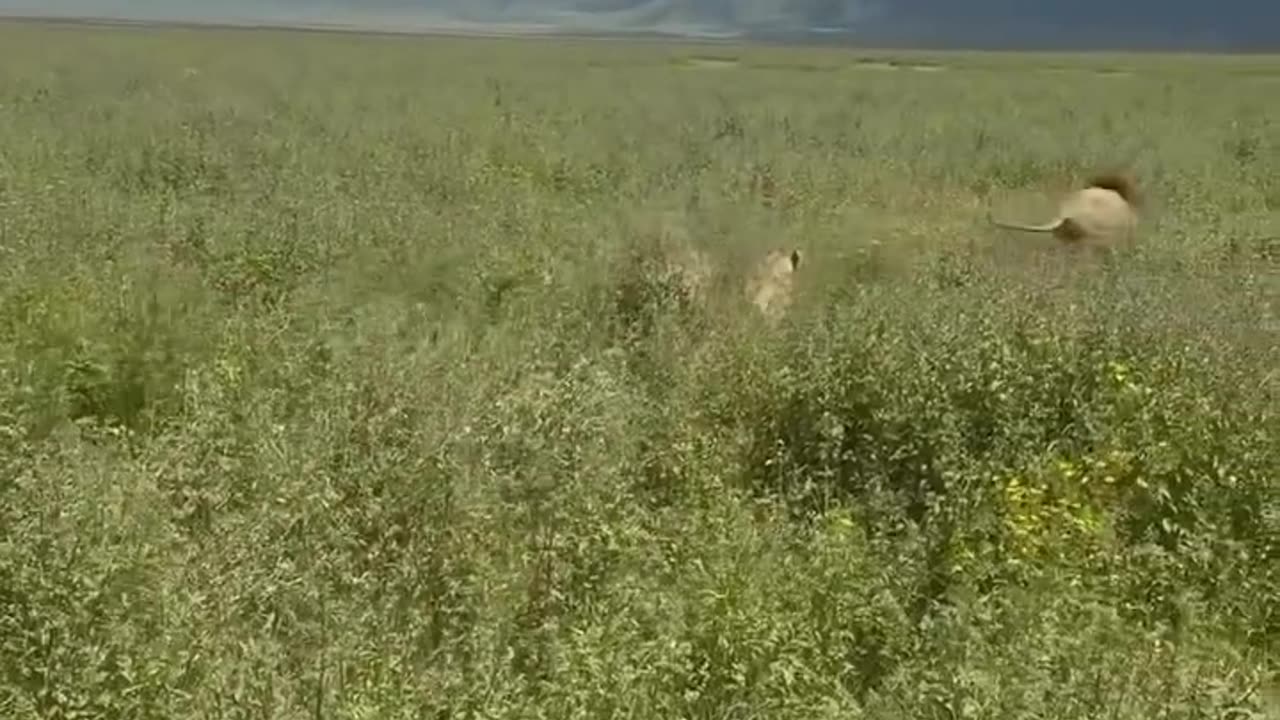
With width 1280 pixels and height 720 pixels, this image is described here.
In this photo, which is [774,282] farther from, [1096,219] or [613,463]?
[1096,219]

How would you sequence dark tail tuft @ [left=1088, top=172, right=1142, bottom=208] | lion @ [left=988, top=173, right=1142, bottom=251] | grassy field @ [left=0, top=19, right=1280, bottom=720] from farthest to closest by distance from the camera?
dark tail tuft @ [left=1088, top=172, right=1142, bottom=208]
lion @ [left=988, top=173, right=1142, bottom=251]
grassy field @ [left=0, top=19, right=1280, bottom=720]

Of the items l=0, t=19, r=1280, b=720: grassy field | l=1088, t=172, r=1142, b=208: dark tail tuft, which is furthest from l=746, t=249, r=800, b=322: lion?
l=1088, t=172, r=1142, b=208: dark tail tuft

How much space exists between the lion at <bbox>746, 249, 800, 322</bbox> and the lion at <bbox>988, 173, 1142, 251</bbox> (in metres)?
2.40

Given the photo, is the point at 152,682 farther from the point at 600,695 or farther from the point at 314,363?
the point at 314,363

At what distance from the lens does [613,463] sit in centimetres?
501

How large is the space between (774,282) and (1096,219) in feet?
A: 11.0

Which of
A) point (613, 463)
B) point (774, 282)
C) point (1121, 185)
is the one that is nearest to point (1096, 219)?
point (1121, 185)

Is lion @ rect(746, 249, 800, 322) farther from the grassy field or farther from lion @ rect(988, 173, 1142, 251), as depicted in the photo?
lion @ rect(988, 173, 1142, 251)

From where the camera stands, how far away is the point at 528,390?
538 cm

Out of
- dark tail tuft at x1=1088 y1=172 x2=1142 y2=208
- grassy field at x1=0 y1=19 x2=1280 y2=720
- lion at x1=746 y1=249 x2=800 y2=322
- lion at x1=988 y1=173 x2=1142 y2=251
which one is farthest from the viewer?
dark tail tuft at x1=1088 y1=172 x2=1142 y2=208

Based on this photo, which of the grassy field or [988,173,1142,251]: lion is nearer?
the grassy field

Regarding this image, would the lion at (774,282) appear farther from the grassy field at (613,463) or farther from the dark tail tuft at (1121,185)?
the dark tail tuft at (1121,185)

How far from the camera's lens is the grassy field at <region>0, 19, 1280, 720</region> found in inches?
141

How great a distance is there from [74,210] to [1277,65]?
45898mm
